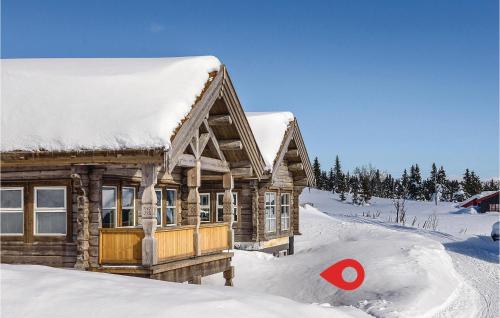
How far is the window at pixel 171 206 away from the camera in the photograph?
2008 cm

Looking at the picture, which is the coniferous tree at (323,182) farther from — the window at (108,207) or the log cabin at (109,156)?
the window at (108,207)

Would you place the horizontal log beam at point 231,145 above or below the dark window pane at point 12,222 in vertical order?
above

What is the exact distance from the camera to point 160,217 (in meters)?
19.7

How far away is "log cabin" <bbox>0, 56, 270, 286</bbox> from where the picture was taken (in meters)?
13.6

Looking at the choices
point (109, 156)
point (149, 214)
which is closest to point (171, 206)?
point (149, 214)

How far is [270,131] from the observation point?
88.0ft

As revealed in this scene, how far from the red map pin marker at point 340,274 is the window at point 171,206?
19.2 feet

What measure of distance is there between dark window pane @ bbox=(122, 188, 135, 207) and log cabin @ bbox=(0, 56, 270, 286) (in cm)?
5

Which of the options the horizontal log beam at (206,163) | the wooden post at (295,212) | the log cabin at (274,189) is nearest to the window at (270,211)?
the log cabin at (274,189)

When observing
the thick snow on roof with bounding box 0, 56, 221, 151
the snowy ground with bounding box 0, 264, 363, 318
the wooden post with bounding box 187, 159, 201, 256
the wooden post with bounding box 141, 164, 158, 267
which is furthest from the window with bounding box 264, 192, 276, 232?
the snowy ground with bounding box 0, 264, 363, 318

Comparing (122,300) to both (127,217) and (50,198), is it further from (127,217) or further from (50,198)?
(127,217)

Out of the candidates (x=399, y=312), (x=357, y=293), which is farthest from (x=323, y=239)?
(x=399, y=312)

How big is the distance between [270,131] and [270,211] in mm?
3863

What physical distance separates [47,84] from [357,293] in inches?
429
